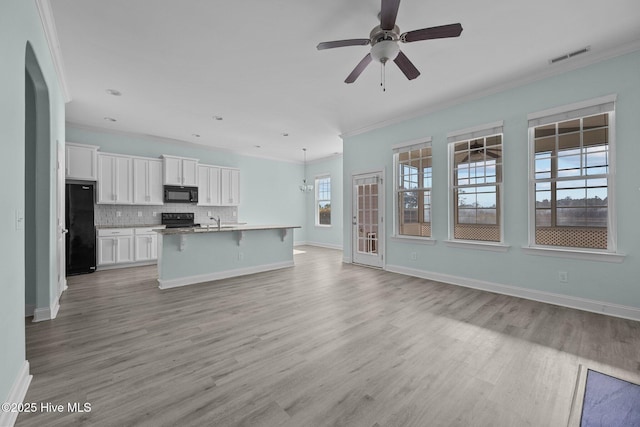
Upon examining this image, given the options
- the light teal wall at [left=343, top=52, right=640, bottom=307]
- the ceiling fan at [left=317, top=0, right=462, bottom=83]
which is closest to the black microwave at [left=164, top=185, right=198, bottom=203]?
the light teal wall at [left=343, top=52, right=640, bottom=307]

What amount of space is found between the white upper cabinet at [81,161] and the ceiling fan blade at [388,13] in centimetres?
593

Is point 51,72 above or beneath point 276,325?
above

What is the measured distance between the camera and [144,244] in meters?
5.90

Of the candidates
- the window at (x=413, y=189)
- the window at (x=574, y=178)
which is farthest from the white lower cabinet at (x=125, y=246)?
the window at (x=574, y=178)

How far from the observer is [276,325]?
9.29 ft

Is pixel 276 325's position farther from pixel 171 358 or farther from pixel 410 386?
pixel 410 386

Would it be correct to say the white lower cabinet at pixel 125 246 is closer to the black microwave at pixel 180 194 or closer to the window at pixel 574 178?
the black microwave at pixel 180 194

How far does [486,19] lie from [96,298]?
567 centimetres

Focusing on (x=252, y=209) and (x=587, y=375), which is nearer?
(x=587, y=375)

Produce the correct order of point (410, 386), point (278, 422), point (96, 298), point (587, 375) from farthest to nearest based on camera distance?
point (96, 298) < point (587, 375) < point (410, 386) < point (278, 422)

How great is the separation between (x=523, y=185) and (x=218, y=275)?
4.92m

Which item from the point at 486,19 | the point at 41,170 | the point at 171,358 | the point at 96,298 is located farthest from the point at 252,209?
the point at 486,19

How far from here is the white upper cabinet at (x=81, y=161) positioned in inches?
204

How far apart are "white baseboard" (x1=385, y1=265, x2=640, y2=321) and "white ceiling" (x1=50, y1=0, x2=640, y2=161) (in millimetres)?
2884
